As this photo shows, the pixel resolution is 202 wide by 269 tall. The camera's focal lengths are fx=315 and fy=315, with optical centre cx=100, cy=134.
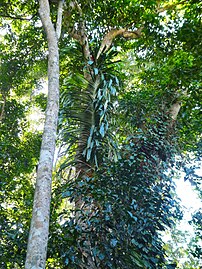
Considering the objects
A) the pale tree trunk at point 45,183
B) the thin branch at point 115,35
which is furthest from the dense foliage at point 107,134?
the pale tree trunk at point 45,183

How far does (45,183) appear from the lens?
2445 mm

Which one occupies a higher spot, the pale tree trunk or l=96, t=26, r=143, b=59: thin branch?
l=96, t=26, r=143, b=59: thin branch

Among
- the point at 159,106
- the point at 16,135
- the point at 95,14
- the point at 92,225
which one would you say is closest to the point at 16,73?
the point at 16,135

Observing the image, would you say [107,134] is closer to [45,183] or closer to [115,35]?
[45,183]

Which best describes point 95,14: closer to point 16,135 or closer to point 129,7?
point 129,7

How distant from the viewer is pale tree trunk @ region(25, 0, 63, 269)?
202cm

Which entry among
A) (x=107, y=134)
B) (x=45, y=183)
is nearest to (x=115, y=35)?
(x=107, y=134)

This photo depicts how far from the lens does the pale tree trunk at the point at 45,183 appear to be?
6.63 ft

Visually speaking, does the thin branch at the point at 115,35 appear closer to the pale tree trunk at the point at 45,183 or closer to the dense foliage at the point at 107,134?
the dense foliage at the point at 107,134

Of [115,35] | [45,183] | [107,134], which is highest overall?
[115,35]

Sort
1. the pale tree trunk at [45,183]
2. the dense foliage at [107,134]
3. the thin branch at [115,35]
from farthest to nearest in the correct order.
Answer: the thin branch at [115,35] → the dense foliage at [107,134] → the pale tree trunk at [45,183]

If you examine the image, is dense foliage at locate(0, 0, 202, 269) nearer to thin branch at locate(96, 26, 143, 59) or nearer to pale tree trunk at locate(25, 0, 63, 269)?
thin branch at locate(96, 26, 143, 59)

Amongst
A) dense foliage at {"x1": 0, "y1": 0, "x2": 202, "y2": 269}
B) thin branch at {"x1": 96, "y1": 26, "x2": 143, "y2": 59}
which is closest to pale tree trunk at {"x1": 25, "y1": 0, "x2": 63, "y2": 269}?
dense foliage at {"x1": 0, "y1": 0, "x2": 202, "y2": 269}

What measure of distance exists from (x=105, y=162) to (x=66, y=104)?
Answer: 1.11m
